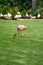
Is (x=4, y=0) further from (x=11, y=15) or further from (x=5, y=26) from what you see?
(x=5, y=26)

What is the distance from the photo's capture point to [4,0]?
49.4ft

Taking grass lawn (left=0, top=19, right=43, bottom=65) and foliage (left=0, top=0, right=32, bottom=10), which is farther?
foliage (left=0, top=0, right=32, bottom=10)

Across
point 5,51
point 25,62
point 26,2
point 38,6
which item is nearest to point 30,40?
point 5,51

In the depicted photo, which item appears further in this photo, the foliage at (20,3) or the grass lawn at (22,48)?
the foliage at (20,3)

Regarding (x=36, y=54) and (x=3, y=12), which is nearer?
(x=36, y=54)

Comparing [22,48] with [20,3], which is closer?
[22,48]

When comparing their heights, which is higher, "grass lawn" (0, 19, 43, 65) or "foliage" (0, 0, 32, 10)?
"grass lawn" (0, 19, 43, 65)

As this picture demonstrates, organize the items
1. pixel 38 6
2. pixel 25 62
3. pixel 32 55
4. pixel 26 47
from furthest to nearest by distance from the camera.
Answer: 1. pixel 38 6
2. pixel 26 47
3. pixel 32 55
4. pixel 25 62

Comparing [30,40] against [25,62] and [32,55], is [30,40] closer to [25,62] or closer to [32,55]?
[32,55]

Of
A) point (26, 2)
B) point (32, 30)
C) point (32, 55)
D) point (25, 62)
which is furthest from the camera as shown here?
point (26, 2)

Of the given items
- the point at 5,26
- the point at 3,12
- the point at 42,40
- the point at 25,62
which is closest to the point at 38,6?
the point at 3,12

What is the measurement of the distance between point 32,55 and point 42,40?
1.63 m

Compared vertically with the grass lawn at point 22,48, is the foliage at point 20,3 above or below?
below

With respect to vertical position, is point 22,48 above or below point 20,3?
above
